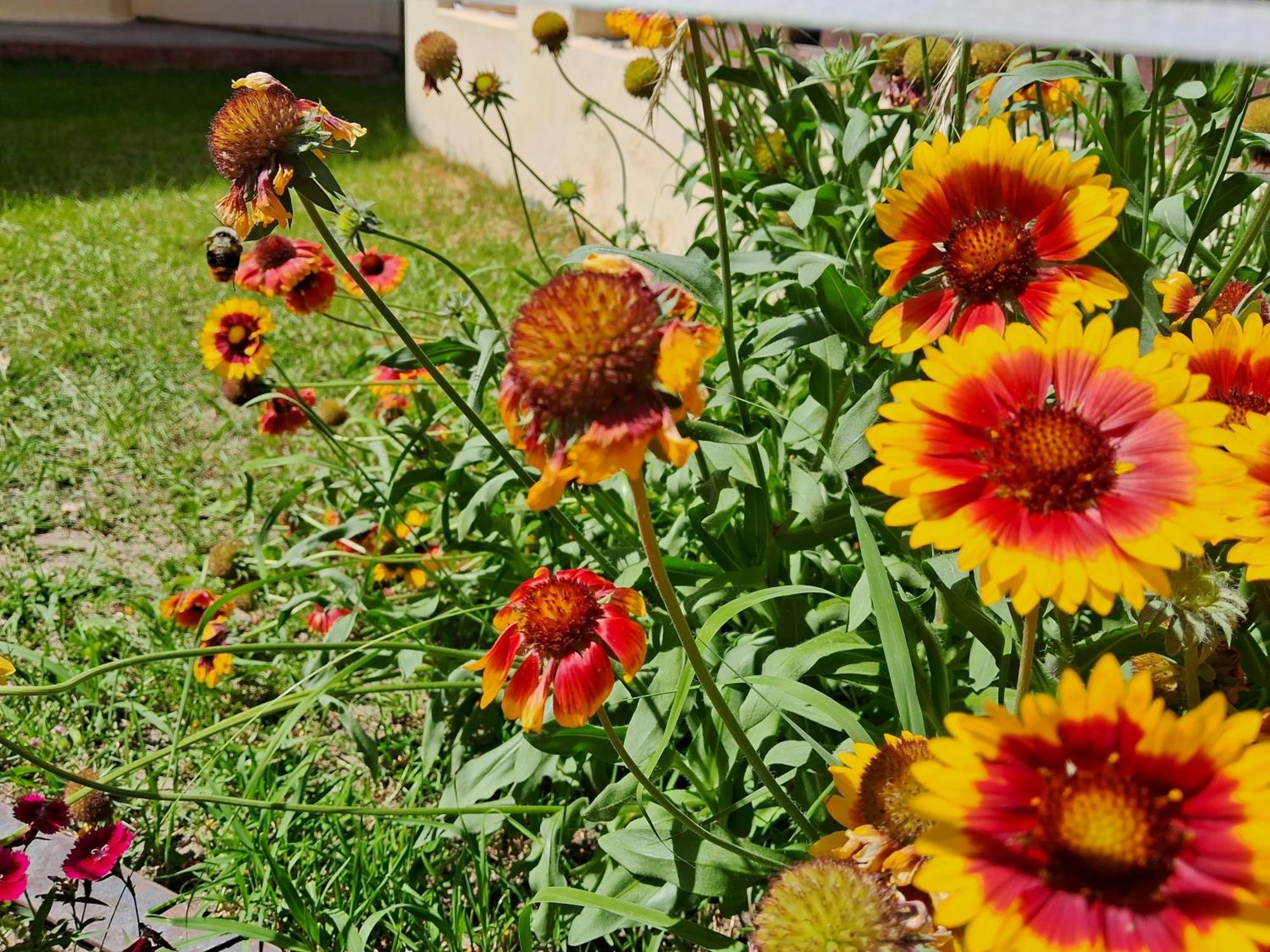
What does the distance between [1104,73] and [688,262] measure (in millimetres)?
672

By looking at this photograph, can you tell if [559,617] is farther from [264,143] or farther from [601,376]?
[264,143]

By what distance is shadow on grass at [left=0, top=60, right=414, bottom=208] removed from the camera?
4867 mm

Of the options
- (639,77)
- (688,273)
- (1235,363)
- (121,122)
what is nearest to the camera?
(1235,363)

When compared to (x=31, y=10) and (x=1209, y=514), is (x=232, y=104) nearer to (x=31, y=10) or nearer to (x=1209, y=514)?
(x=1209, y=514)

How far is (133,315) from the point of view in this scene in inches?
132

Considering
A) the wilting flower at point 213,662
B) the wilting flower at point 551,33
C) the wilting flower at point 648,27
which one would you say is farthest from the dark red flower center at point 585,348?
the wilting flower at point 551,33

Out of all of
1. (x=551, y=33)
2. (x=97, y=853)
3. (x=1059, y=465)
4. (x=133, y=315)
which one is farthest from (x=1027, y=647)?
(x=133, y=315)

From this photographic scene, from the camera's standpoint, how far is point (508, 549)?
1637mm

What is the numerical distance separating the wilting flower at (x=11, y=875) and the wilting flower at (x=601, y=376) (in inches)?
28.8

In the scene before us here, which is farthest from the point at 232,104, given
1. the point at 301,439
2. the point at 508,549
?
the point at 301,439

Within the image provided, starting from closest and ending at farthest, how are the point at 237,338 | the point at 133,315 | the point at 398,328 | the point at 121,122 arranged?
the point at 398,328
the point at 237,338
the point at 133,315
the point at 121,122

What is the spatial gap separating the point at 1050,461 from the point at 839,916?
0.35m

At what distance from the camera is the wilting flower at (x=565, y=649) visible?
964 millimetres

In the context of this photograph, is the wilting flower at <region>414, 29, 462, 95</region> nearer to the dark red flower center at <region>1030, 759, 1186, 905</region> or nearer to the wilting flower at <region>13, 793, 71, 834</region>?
the wilting flower at <region>13, 793, 71, 834</region>
